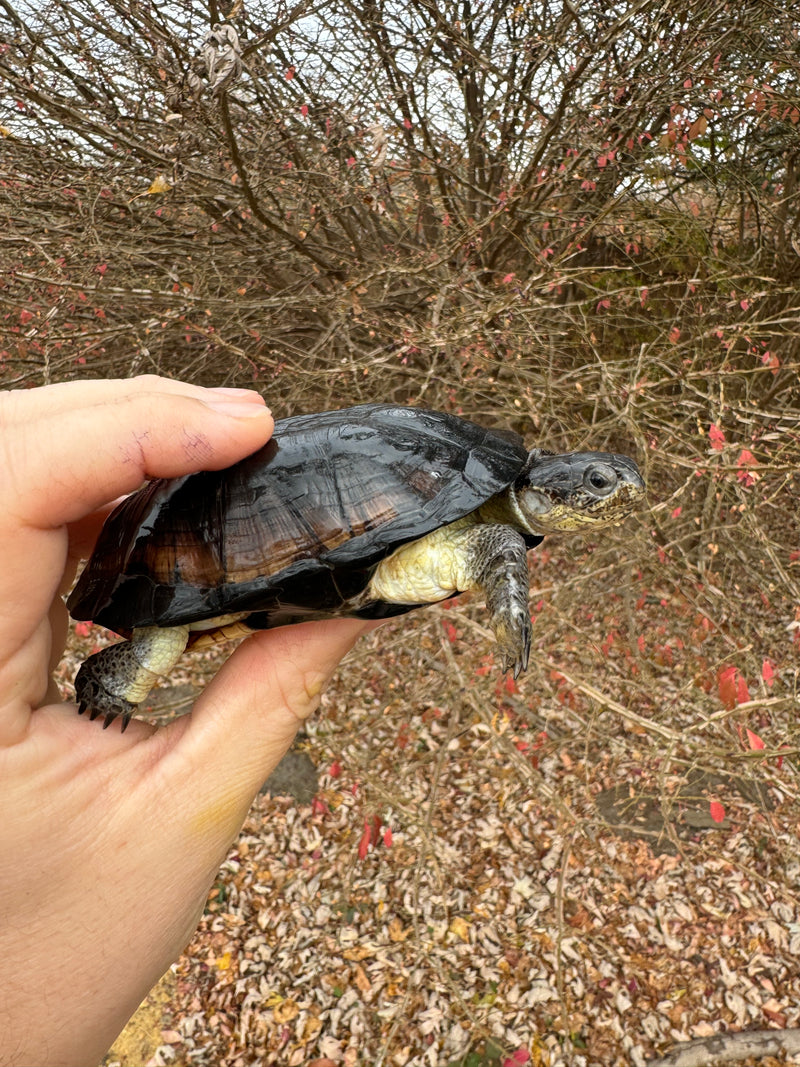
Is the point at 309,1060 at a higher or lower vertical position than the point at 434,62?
lower

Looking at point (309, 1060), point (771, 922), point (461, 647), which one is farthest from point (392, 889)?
point (771, 922)

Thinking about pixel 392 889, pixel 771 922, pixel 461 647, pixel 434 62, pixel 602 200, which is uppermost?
pixel 434 62

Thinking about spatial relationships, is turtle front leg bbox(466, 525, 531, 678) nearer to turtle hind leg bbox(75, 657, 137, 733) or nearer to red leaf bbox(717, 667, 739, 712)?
turtle hind leg bbox(75, 657, 137, 733)

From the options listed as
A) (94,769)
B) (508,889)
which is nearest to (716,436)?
(94,769)

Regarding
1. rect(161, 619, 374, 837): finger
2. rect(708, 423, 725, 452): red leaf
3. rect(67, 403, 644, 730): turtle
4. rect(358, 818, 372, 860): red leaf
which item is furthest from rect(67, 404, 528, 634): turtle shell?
rect(358, 818, 372, 860): red leaf

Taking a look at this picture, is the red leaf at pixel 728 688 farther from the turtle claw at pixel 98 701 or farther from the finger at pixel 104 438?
the turtle claw at pixel 98 701

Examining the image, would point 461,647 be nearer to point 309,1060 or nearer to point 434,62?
point 309,1060
